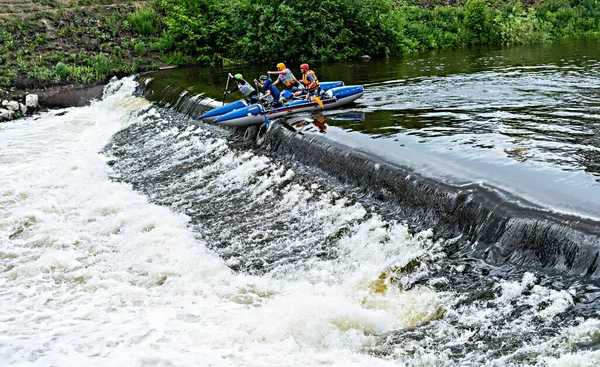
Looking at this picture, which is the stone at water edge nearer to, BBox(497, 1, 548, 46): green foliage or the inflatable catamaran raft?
the inflatable catamaran raft

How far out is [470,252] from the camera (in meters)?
8.01

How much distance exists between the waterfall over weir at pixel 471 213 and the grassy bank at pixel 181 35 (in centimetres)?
2008

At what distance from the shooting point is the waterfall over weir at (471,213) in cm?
713

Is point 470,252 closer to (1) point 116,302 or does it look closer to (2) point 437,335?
(2) point 437,335

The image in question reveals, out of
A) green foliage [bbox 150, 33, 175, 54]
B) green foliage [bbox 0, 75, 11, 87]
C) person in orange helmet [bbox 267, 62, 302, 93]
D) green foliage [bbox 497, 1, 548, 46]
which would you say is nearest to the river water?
person in orange helmet [bbox 267, 62, 302, 93]

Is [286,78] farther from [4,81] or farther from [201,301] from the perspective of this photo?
[4,81]

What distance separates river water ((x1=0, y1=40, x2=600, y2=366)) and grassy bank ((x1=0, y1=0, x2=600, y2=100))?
15.1 m

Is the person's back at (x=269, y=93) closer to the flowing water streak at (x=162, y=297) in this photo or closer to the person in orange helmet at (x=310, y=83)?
the person in orange helmet at (x=310, y=83)

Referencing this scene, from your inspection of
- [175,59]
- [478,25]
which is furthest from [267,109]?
[478,25]

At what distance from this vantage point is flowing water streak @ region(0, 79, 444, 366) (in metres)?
6.45

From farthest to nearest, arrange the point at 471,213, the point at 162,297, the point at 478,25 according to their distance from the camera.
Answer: the point at 478,25 < the point at 471,213 < the point at 162,297

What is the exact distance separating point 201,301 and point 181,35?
2876cm

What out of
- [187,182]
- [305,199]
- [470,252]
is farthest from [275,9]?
[470,252]

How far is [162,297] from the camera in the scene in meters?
8.02
